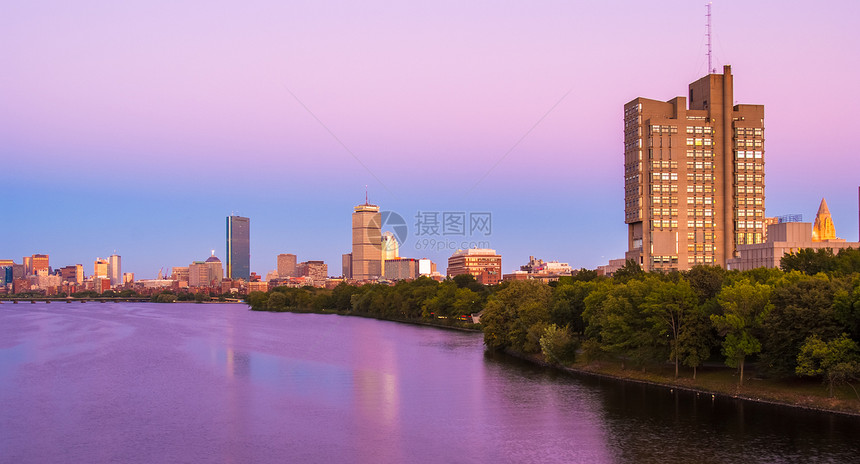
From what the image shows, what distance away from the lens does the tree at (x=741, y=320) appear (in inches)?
2457

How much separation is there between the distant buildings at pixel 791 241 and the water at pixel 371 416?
199 ft

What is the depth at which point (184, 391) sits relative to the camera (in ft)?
231

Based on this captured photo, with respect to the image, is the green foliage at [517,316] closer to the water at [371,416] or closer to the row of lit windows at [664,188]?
the water at [371,416]

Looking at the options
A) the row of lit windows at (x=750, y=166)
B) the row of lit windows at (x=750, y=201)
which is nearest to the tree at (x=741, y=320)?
the row of lit windows at (x=750, y=201)

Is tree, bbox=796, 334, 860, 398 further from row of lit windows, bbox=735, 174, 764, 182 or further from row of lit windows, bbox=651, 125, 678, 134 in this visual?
row of lit windows, bbox=735, 174, 764, 182

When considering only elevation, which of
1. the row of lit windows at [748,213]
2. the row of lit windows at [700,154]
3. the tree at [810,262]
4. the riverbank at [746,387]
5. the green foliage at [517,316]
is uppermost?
the row of lit windows at [700,154]

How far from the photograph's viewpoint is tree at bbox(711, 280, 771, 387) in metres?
62.4

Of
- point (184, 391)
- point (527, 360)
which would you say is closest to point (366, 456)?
point (184, 391)

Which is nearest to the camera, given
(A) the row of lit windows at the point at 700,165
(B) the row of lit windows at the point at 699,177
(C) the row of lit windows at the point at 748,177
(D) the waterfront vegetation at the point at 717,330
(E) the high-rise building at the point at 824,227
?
(D) the waterfront vegetation at the point at 717,330

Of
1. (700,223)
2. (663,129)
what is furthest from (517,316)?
(700,223)

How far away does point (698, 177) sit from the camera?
156 m

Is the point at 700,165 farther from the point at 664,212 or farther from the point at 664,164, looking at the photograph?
the point at 664,212

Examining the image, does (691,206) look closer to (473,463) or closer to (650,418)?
(650,418)

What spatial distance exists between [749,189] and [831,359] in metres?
111
